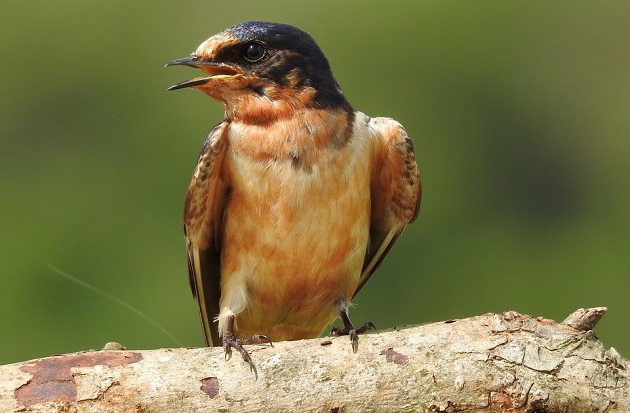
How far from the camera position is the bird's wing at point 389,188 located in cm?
393

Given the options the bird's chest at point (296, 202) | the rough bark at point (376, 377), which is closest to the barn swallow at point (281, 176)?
the bird's chest at point (296, 202)

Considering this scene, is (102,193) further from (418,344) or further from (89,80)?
(418,344)

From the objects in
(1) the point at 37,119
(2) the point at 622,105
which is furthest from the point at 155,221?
(2) the point at 622,105

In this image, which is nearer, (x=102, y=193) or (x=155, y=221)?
(x=155, y=221)

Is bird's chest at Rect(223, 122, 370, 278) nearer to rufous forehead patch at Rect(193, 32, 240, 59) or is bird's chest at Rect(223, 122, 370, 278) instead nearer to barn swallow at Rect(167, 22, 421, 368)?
barn swallow at Rect(167, 22, 421, 368)

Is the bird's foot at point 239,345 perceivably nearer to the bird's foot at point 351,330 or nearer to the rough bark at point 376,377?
the rough bark at point 376,377

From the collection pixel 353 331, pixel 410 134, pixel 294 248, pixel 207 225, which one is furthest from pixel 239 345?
pixel 410 134

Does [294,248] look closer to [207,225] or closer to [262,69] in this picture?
[207,225]

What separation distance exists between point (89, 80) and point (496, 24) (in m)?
5.60

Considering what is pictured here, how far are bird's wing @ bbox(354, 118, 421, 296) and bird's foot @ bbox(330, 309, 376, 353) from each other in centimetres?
25

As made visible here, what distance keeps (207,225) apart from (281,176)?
0.35 metres

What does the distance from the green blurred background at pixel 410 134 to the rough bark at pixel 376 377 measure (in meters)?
5.89

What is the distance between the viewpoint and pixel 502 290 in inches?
468

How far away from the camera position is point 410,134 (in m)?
12.5
